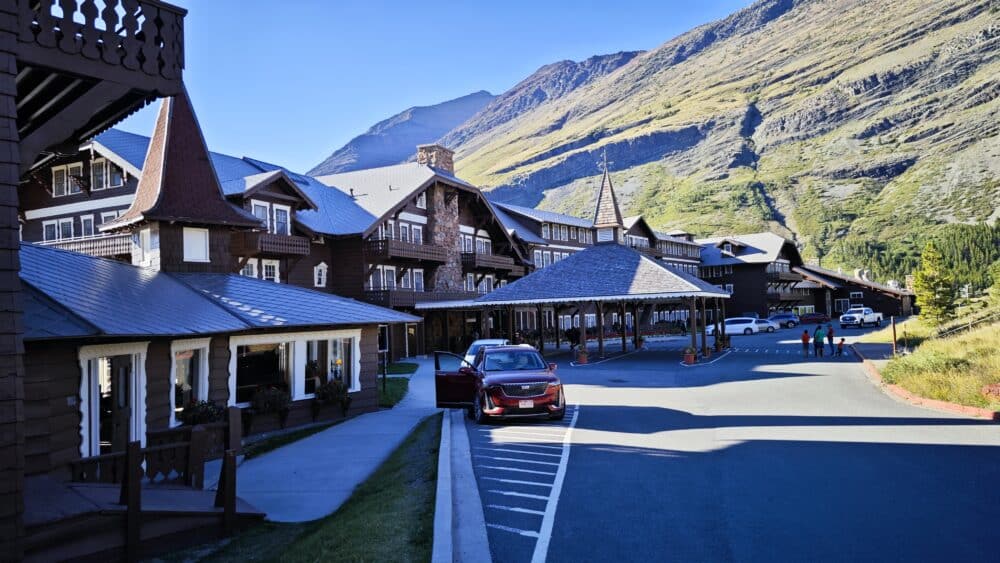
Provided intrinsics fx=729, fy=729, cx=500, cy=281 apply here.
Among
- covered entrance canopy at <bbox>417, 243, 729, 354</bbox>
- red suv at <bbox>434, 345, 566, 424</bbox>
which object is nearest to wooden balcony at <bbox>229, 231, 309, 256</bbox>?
covered entrance canopy at <bbox>417, 243, 729, 354</bbox>

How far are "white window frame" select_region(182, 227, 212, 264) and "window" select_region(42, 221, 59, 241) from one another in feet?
65.0

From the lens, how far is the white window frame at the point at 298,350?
669 inches

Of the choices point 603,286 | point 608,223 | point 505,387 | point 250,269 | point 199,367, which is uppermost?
point 608,223

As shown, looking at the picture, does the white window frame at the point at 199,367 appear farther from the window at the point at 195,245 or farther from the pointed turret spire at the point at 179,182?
the pointed turret spire at the point at 179,182

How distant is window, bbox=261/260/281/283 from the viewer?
120 feet

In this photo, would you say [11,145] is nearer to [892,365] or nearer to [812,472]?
[812,472]

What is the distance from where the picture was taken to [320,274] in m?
41.1

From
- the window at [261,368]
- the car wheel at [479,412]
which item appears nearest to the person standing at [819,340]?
the car wheel at [479,412]

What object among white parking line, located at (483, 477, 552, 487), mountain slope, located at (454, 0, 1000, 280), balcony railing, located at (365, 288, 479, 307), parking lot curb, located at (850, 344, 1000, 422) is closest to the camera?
white parking line, located at (483, 477, 552, 487)

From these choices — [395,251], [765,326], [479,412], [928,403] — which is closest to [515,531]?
Result: [479,412]

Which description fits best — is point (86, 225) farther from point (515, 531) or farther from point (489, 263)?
point (515, 531)

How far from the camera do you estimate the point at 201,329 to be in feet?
44.5

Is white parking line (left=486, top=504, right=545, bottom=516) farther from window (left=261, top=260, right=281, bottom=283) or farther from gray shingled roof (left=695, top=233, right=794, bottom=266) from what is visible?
gray shingled roof (left=695, top=233, right=794, bottom=266)

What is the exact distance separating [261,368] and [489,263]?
34.8 m
